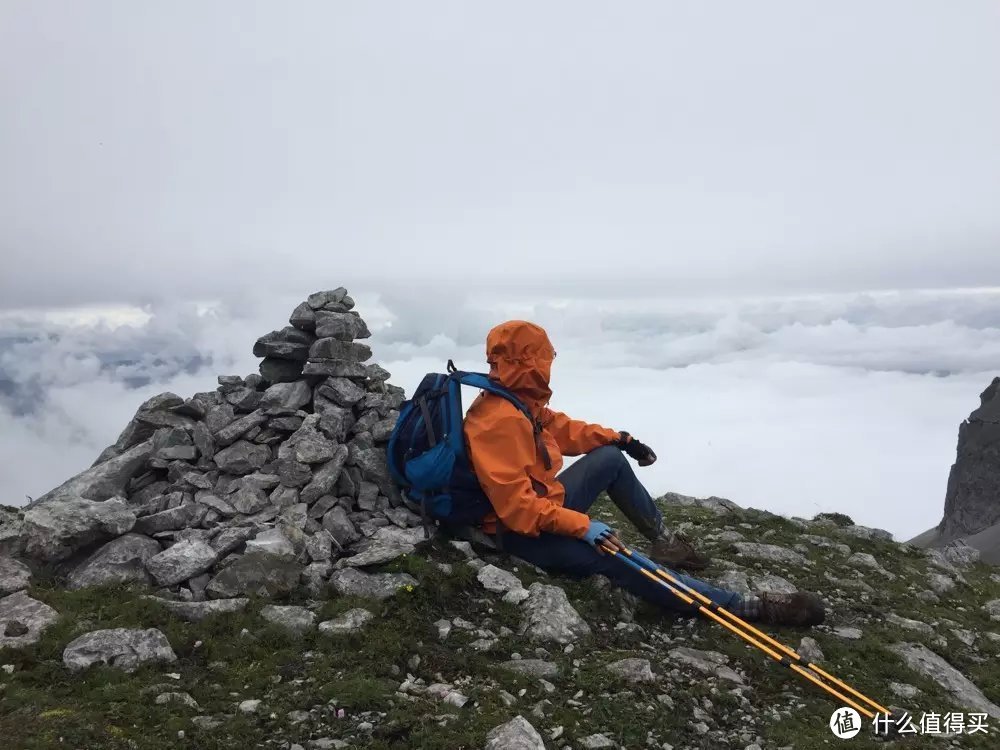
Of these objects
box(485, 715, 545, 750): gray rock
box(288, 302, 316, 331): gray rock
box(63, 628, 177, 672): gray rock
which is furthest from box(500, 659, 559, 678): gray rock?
box(288, 302, 316, 331): gray rock

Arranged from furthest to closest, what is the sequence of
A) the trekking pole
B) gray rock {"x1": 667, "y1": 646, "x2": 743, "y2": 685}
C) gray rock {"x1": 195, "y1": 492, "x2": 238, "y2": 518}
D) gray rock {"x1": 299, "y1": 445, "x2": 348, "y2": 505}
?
gray rock {"x1": 299, "y1": 445, "x2": 348, "y2": 505}, gray rock {"x1": 195, "y1": 492, "x2": 238, "y2": 518}, gray rock {"x1": 667, "y1": 646, "x2": 743, "y2": 685}, the trekking pole

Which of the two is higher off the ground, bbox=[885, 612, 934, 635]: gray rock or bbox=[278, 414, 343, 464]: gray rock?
bbox=[278, 414, 343, 464]: gray rock

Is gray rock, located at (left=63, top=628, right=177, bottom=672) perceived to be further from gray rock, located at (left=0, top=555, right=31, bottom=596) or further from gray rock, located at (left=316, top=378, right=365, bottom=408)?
gray rock, located at (left=316, top=378, right=365, bottom=408)

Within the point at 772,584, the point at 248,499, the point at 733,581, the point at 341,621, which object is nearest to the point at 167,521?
the point at 248,499

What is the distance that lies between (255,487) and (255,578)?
198 centimetres

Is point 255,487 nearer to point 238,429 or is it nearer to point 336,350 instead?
point 238,429

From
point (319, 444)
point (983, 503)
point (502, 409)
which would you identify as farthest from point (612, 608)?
point (983, 503)

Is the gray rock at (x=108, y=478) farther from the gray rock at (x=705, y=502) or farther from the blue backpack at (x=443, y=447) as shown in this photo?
the gray rock at (x=705, y=502)

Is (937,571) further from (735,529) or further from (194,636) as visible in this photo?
(194,636)

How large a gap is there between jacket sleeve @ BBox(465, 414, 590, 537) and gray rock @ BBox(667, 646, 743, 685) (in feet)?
6.06

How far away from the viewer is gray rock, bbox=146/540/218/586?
7875 millimetres

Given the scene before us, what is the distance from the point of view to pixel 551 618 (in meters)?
7.75

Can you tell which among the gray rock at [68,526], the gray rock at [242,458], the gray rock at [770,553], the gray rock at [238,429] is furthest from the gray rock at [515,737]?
the gray rock at [770,553]

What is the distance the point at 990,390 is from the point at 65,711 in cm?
9532
